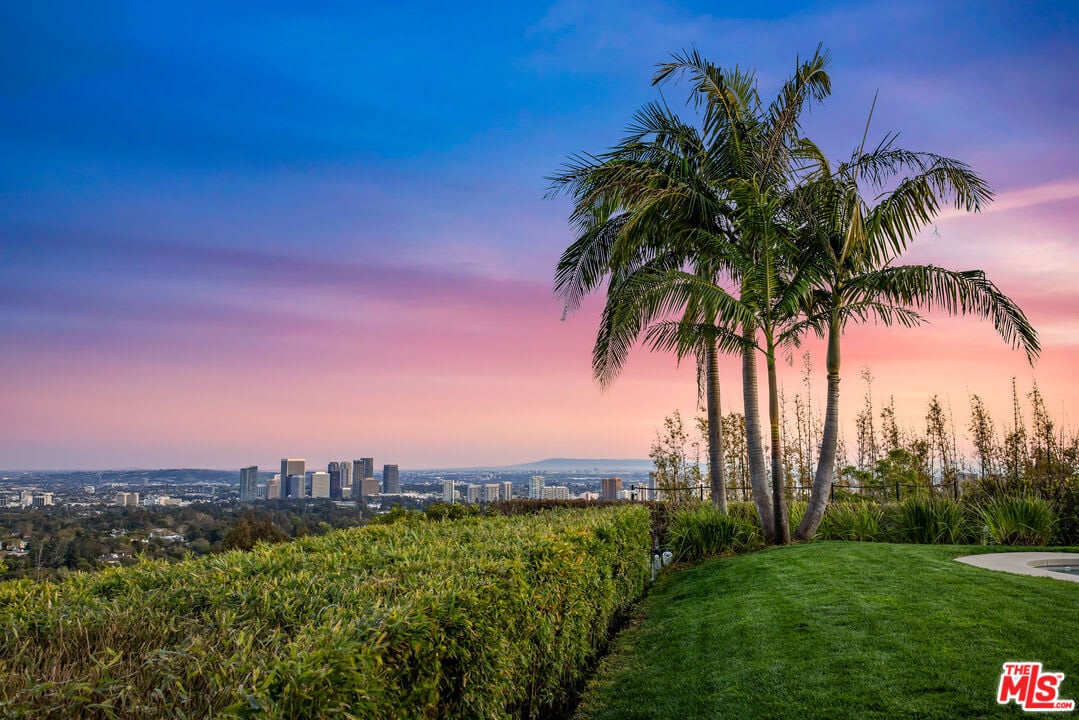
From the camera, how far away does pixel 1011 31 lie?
9328 mm

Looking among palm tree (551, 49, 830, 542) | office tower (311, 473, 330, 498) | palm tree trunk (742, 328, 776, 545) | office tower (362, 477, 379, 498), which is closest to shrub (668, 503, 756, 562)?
palm tree trunk (742, 328, 776, 545)

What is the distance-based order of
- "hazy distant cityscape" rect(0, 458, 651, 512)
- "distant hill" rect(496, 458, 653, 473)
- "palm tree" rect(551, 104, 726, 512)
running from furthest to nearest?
"distant hill" rect(496, 458, 653, 473)
"hazy distant cityscape" rect(0, 458, 651, 512)
"palm tree" rect(551, 104, 726, 512)

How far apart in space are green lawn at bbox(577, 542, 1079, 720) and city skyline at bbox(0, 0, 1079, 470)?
5527mm

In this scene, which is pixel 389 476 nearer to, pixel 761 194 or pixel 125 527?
pixel 125 527

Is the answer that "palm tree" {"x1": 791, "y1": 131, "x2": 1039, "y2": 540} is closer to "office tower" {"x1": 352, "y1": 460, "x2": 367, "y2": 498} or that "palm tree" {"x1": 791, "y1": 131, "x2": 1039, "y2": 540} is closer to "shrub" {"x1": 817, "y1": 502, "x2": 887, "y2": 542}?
"shrub" {"x1": 817, "y1": 502, "x2": 887, "y2": 542}

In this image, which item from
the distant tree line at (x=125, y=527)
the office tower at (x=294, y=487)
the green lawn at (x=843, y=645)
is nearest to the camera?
the green lawn at (x=843, y=645)

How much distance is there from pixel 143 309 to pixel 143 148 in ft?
14.4

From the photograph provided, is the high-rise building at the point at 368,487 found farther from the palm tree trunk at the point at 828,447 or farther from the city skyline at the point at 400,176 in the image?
the palm tree trunk at the point at 828,447

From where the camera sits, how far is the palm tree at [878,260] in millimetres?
10102

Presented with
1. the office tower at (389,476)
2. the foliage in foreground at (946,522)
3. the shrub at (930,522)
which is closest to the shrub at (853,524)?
the foliage in foreground at (946,522)

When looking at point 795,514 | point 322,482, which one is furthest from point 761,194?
point 322,482

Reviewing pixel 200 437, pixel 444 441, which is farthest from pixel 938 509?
pixel 200 437

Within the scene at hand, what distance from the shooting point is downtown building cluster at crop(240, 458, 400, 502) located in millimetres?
24625

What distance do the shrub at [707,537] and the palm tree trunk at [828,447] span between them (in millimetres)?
1097
